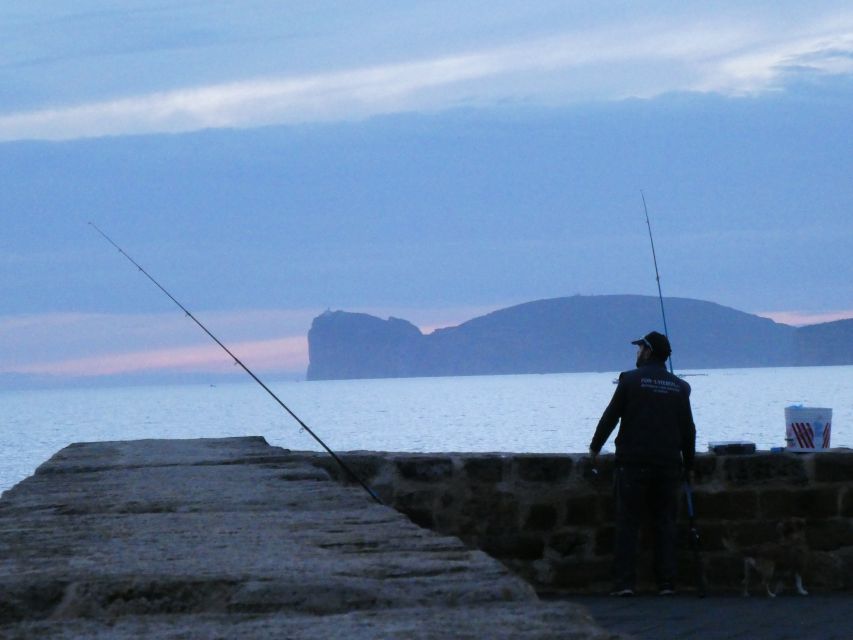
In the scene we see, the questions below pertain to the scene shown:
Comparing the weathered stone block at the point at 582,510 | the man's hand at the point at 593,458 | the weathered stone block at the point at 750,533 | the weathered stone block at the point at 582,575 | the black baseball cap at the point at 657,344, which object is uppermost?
the black baseball cap at the point at 657,344

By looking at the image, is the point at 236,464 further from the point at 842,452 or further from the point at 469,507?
the point at 842,452

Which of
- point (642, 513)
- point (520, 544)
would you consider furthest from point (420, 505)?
point (642, 513)

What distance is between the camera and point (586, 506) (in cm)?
686

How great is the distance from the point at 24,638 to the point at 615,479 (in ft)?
15.6

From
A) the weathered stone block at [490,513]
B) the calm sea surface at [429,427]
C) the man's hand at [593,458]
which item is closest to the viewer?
the man's hand at [593,458]

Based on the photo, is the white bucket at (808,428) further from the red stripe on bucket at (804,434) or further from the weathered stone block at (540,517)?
the weathered stone block at (540,517)

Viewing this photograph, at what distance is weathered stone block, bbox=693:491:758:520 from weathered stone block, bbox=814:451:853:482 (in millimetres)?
354

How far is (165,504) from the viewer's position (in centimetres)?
386

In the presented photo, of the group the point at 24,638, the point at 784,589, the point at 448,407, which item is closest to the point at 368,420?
the point at 448,407

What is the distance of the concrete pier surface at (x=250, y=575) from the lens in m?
2.07

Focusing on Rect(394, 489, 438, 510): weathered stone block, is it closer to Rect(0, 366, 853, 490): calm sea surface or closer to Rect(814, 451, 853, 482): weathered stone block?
Rect(814, 451, 853, 482): weathered stone block

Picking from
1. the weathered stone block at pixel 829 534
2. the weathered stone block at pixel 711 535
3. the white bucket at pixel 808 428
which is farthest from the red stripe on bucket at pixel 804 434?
the weathered stone block at pixel 711 535

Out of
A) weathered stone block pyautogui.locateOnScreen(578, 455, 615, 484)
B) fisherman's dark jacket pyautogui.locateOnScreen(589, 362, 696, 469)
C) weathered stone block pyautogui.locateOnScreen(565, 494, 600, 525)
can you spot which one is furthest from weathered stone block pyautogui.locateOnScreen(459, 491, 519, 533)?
fisherman's dark jacket pyautogui.locateOnScreen(589, 362, 696, 469)

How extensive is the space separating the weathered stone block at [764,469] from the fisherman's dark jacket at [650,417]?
61cm
